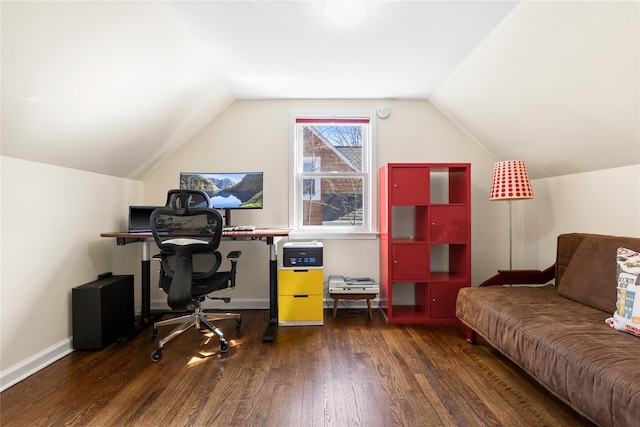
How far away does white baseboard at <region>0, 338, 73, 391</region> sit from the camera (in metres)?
1.82

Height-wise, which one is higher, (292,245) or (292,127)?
(292,127)

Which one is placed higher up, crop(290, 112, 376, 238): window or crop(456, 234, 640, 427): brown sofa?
crop(290, 112, 376, 238): window

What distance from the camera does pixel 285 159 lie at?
334cm

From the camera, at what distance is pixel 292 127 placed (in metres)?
3.33

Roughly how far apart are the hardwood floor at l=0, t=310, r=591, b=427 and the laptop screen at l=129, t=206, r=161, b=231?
987 mm

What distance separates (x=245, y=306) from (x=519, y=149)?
3244 millimetres

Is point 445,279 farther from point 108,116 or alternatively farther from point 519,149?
point 108,116

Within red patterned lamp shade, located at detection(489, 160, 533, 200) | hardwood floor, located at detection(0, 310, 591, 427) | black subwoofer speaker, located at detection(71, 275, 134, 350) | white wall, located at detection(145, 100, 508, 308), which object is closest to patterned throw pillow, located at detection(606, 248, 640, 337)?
hardwood floor, located at detection(0, 310, 591, 427)

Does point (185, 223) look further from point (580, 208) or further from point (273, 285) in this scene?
point (580, 208)

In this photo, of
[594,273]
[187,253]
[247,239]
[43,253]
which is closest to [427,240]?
[594,273]

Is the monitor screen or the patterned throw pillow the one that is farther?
the monitor screen

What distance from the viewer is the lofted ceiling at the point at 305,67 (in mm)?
1580

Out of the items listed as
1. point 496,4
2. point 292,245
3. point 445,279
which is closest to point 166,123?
point 292,245

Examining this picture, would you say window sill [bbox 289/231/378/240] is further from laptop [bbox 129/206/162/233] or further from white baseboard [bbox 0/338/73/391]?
white baseboard [bbox 0/338/73/391]
